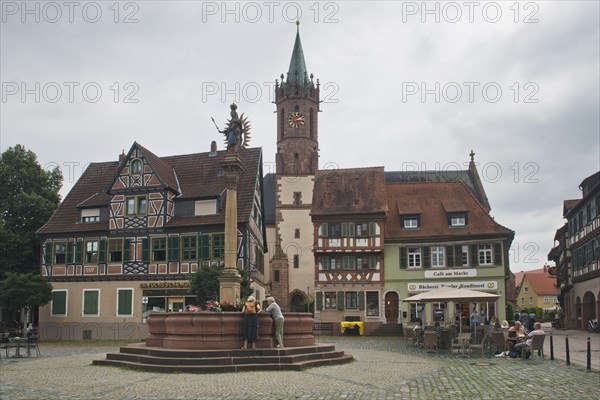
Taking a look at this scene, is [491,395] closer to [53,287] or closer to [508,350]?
[508,350]

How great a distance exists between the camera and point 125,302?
4156 cm

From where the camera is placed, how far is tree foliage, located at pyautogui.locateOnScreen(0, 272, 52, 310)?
38750 millimetres

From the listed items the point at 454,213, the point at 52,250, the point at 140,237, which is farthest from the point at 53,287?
the point at 454,213

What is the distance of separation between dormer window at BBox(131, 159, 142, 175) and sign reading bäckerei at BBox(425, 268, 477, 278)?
59.0 ft

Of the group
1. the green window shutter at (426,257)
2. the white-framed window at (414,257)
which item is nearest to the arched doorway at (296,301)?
the white-framed window at (414,257)

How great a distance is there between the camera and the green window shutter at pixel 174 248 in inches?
1633

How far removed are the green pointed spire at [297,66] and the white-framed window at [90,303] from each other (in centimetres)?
3523

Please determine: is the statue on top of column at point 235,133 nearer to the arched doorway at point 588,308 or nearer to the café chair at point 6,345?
the café chair at point 6,345

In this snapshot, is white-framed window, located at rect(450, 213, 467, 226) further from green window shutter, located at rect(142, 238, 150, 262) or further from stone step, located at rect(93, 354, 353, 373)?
stone step, located at rect(93, 354, 353, 373)

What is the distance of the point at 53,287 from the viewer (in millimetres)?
42844

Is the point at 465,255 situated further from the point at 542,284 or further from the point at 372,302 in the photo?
the point at 542,284

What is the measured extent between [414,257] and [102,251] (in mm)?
18444

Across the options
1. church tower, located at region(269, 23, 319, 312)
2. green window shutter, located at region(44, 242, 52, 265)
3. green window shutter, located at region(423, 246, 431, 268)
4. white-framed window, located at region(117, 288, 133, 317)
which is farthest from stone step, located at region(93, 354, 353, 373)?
church tower, located at region(269, 23, 319, 312)

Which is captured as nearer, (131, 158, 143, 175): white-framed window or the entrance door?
(131, 158, 143, 175): white-framed window
